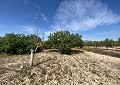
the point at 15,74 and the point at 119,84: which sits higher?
the point at 15,74

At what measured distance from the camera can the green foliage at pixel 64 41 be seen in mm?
30569

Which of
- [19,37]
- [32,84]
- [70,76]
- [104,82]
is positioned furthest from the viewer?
[19,37]

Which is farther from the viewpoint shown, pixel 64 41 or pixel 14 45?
pixel 64 41

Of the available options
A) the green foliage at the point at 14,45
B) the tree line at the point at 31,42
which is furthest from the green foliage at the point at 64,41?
the green foliage at the point at 14,45

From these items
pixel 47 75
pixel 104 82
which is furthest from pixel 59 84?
pixel 104 82

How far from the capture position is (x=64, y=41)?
31.0 meters

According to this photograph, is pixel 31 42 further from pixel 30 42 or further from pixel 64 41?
pixel 64 41

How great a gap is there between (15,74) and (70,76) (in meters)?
5.87

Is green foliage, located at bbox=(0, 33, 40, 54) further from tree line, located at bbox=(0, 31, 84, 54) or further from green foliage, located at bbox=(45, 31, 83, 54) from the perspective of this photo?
green foliage, located at bbox=(45, 31, 83, 54)

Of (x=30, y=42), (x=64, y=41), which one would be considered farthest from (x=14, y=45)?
(x=64, y=41)

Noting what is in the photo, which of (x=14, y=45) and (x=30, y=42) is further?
(x=30, y=42)

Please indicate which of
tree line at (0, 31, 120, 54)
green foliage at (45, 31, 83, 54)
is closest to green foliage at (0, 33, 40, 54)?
tree line at (0, 31, 120, 54)

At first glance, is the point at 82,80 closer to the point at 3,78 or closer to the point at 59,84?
the point at 59,84

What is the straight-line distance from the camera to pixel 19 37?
2992 cm
